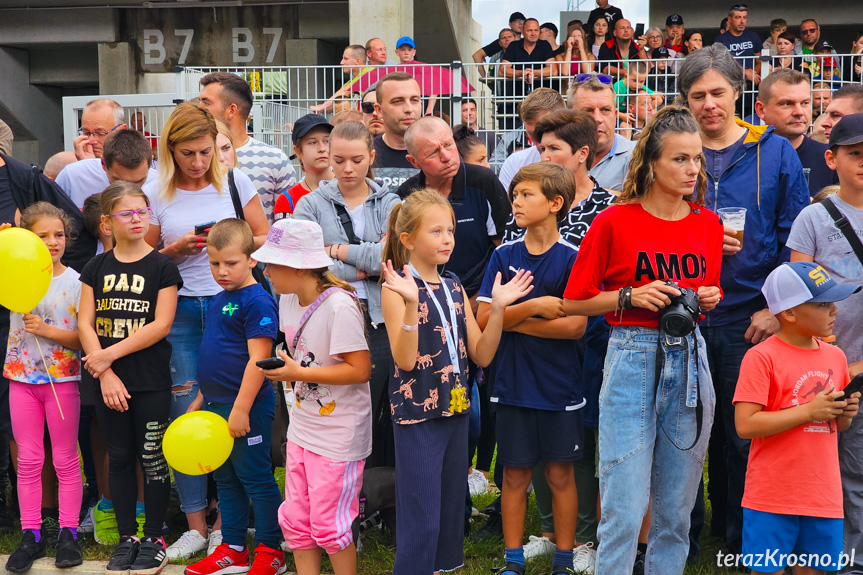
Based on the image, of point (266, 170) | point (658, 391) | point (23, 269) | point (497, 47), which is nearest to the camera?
point (658, 391)

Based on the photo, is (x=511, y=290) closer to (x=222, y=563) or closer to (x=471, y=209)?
(x=471, y=209)

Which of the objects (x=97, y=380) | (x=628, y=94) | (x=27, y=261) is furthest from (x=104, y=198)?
(x=628, y=94)

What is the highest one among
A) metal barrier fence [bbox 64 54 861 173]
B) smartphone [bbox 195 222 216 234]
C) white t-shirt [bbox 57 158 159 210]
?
metal barrier fence [bbox 64 54 861 173]

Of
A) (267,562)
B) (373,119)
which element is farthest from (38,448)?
(373,119)

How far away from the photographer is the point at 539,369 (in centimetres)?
392

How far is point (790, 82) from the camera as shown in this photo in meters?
4.94

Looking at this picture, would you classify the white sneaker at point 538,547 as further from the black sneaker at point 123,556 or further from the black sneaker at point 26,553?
the black sneaker at point 26,553

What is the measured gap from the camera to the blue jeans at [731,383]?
392cm

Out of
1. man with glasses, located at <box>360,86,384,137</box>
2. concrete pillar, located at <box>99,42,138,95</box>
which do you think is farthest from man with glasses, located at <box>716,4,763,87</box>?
concrete pillar, located at <box>99,42,138,95</box>

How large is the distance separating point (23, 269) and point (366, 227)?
65.4 inches

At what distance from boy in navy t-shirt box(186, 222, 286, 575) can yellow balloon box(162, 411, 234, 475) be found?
0.08 m

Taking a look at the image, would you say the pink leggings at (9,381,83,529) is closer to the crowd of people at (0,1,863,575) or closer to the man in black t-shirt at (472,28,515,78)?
the crowd of people at (0,1,863,575)

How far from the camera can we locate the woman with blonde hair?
178 inches

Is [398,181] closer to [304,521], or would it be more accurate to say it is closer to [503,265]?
[503,265]
